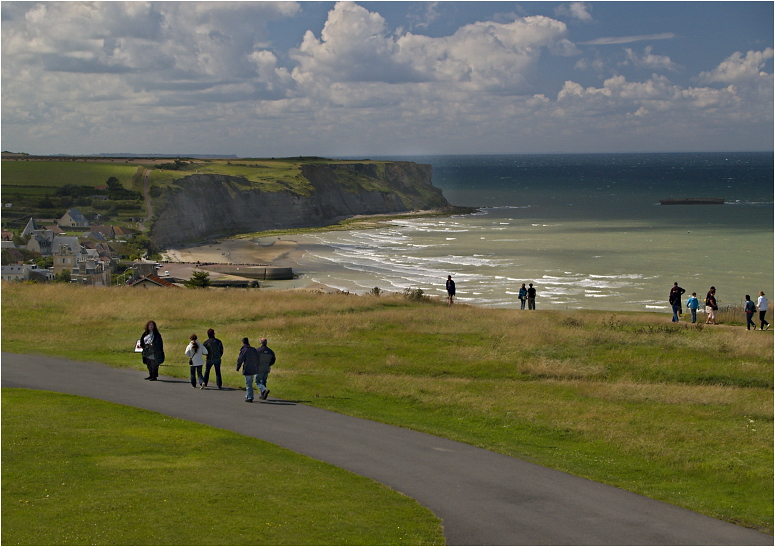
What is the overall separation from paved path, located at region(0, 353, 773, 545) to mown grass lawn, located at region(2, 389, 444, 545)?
2.51ft

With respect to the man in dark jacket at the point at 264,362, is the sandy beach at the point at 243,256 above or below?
below

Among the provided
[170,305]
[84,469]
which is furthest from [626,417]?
[170,305]

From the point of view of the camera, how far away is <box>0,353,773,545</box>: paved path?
11.9m

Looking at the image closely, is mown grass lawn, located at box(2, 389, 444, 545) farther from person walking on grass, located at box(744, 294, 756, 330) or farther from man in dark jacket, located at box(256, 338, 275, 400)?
person walking on grass, located at box(744, 294, 756, 330)

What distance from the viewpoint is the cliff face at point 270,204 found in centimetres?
12475

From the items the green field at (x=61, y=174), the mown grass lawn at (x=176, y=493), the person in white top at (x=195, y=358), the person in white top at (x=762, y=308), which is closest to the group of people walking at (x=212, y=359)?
the person in white top at (x=195, y=358)

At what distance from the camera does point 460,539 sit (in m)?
11.3

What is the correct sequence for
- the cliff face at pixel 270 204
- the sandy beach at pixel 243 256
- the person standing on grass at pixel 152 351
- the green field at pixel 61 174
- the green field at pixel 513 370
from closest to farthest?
the green field at pixel 513 370 → the person standing on grass at pixel 152 351 → the sandy beach at pixel 243 256 → the cliff face at pixel 270 204 → the green field at pixel 61 174

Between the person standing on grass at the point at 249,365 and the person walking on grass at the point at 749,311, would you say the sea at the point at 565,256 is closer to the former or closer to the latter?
the person walking on grass at the point at 749,311

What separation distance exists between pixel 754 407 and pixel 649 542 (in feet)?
36.6

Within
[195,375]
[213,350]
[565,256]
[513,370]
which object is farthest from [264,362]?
[565,256]

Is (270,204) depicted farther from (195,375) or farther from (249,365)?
(249,365)

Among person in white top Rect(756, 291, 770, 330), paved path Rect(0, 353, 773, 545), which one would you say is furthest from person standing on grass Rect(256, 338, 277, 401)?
person in white top Rect(756, 291, 770, 330)

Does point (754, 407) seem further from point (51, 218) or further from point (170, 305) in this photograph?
point (51, 218)
